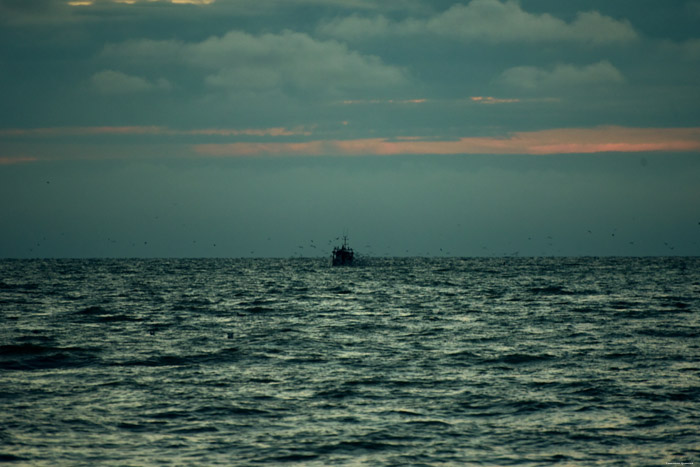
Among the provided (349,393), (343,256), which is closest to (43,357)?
(349,393)

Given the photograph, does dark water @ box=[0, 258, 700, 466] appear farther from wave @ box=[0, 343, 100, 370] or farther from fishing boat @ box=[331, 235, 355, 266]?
fishing boat @ box=[331, 235, 355, 266]

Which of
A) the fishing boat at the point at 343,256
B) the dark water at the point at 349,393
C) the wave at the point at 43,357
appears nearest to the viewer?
the dark water at the point at 349,393

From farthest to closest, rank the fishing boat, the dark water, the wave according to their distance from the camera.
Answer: the fishing boat, the wave, the dark water

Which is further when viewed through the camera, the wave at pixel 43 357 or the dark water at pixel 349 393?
the wave at pixel 43 357

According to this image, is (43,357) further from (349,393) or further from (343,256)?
(343,256)

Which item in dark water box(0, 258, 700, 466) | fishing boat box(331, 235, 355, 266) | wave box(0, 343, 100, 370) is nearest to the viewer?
dark water box(0, 258, 700, 466)

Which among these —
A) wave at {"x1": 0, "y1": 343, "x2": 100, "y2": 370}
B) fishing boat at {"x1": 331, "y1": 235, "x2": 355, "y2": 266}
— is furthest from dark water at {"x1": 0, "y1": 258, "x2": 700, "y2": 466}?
fishing boat at {"x1": 331, "y1": 235, "x2": 355, "y2": 266}

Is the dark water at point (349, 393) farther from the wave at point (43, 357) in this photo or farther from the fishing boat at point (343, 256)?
the fishing boat at point (343, 256)

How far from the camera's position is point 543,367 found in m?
26.2

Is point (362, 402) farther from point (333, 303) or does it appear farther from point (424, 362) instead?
point (333, 303)

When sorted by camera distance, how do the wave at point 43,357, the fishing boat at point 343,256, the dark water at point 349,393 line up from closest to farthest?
the dark water at point 349,393, the wave at point 43,357, the fishing boat at point 343,256

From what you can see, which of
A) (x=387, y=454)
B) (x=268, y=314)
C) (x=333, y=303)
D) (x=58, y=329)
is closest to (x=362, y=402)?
(x=387, y=454)

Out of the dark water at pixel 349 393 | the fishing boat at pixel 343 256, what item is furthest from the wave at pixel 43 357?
the fishing boat at pixel 343 256

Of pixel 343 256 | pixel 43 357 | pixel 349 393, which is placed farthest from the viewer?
pixel 343 256
